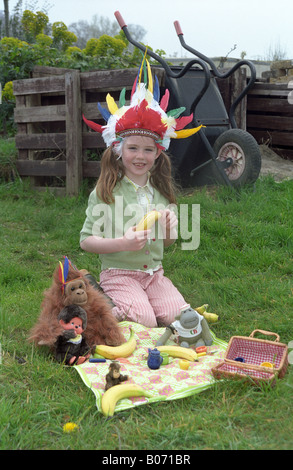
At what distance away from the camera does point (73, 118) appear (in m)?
5.82

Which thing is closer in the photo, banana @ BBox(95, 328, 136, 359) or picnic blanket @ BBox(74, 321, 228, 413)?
picnic blanket @ BBox(74, 321, 228, 413)

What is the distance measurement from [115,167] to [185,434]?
181 cm

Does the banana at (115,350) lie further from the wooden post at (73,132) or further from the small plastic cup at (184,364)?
the wooden post at (73,132)

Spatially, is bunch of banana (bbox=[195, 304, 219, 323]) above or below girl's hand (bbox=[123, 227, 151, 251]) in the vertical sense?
below

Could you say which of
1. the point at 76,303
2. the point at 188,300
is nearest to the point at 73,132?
the point at 188,300

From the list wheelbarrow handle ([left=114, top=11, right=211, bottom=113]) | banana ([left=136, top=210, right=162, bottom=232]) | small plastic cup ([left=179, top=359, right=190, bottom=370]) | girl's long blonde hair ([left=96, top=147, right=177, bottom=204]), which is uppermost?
wheelbarrow handle ([left=114, top=11, right=211, bottom=113])

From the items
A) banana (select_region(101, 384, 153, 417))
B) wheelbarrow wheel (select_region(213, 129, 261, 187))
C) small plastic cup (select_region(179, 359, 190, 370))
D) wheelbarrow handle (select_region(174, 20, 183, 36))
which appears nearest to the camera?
banana (select_region(101, 384, 153, 417))

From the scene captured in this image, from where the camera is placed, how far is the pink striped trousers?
3084mm

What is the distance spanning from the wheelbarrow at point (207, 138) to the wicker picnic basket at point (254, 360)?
8.30 ft

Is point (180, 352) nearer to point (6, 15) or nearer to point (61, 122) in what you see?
point (61, 122)

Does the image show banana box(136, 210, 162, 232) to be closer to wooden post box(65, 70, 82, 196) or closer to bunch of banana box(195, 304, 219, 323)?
Result: bunch of banana box(195, 304, 219, 323)

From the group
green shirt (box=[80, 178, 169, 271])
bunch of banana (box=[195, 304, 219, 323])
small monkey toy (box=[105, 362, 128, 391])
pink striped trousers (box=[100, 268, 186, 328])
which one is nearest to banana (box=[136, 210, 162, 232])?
green shirt (box=[80, 178, 169, 271])

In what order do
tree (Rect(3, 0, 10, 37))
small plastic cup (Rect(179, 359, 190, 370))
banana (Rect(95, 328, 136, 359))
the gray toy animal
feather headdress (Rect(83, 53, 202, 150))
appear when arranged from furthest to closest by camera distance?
tree (Rect(3, 0, 10, 37))
feather headdress (Rect(83, 53, 202, 150))
the gray toy animal
banana (Rect(95, 328, 136, 359))
small plastic cup (Rect(179, 359, 190, 370))
